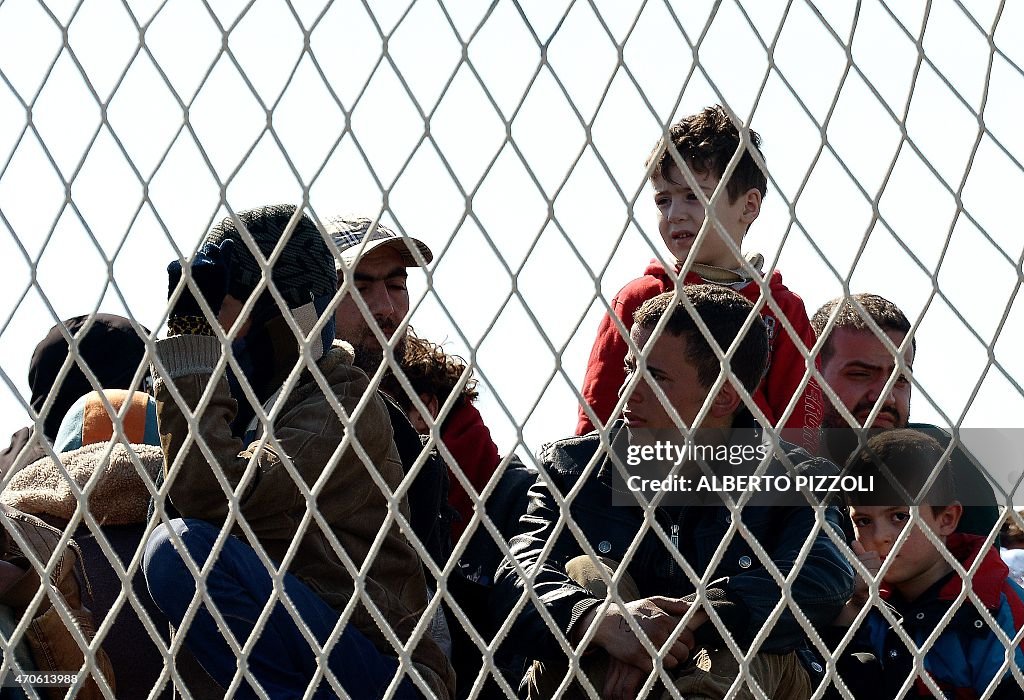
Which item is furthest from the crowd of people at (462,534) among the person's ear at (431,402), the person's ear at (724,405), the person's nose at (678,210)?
the person's ear at (431,402)

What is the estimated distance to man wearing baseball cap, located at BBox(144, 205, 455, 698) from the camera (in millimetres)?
2146

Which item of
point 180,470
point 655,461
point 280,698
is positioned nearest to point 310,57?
point 180,470

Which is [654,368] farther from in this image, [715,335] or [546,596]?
[546,596]

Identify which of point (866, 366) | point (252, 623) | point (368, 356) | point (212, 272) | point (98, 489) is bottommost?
point (252, 623)

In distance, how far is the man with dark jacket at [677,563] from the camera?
7.22 feet

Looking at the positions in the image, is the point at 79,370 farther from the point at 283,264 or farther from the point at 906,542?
the point at 906,542

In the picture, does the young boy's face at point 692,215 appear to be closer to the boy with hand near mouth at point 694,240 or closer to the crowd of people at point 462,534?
the boy with hand near mouth at point 694,240

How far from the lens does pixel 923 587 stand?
259cm

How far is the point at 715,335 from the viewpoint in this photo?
8.20 feet

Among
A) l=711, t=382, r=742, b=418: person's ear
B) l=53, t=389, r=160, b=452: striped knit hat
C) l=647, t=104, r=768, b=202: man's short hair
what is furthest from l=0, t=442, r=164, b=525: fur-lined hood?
l=647, t=104, r=768, b=202: man's short hair

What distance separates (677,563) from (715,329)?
459 millimetres

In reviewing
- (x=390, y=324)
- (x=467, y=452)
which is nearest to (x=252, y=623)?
(x=467, y=452)

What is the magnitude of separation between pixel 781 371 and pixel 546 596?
2.54ft

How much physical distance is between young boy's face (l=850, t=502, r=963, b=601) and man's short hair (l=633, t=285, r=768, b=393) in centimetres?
36
